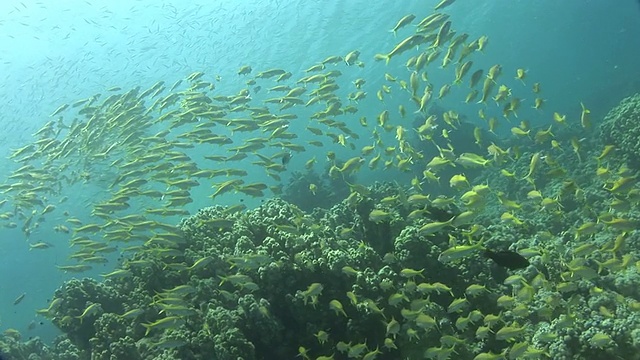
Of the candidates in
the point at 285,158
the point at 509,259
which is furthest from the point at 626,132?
the point at 285,158

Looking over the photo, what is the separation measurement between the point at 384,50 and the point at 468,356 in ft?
144

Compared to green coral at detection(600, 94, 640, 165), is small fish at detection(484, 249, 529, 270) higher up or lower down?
higher up

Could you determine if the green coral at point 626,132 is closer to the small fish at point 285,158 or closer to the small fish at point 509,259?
the small fish at point 509,259

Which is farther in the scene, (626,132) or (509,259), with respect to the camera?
(626,132)

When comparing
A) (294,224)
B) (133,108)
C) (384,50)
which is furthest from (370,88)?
(294,224)

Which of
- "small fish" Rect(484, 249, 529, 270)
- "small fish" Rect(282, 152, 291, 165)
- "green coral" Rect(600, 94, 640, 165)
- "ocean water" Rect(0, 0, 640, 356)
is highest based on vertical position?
"ocean water" Rect(0, 0, 640, 356)

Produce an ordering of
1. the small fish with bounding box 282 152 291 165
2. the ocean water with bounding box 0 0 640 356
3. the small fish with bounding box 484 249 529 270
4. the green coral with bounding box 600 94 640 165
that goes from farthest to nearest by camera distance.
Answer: the ocean water with bounding box 0 0 640 356 → the green coral with bounding box 600 94 640 165 → the small fish with bounding box 282 152 291 165 → the small fish with bounding box 484 249 529 270

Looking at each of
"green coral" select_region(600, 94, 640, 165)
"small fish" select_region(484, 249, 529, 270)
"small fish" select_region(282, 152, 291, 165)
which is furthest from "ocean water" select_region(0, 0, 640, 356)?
"small fish" select_region(484, 249, 529, 270)

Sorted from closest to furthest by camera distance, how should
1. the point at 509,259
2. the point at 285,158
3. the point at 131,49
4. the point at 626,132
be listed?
the point at 509,259, the point at 285,158, the point at 626,132, the point at 131,49

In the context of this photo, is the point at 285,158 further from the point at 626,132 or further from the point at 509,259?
the point at 626,132

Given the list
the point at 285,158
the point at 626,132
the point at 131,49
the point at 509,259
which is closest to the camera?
the point at 509,259

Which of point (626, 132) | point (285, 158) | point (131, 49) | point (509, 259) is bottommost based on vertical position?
point (626, 132)

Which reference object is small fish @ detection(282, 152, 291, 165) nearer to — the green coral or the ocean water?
the green coral

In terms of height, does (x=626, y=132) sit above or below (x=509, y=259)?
below
